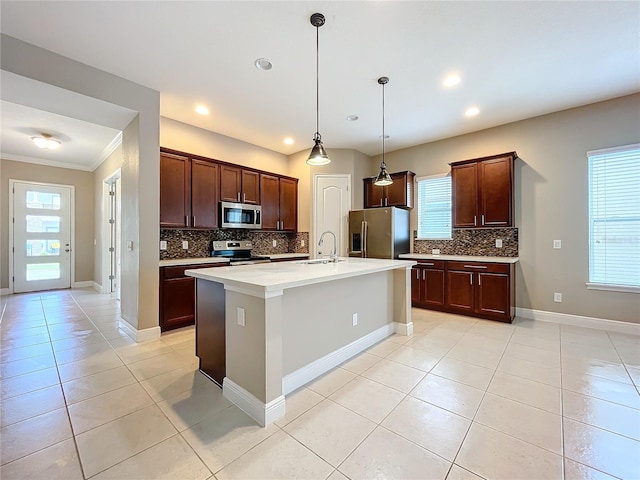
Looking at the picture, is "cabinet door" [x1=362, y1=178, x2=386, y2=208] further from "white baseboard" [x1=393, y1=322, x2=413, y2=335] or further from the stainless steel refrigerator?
"white baseboard" [x1=393, y1=322, x2=413, y2=335]

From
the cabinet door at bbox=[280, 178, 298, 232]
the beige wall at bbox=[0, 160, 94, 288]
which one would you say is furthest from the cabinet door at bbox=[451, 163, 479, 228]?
the beige wall at bbox=[0, 160, 94, 288]

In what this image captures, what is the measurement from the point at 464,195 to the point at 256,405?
165 inches

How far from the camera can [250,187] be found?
15.9 ft

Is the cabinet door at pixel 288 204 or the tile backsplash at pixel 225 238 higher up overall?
the cabinet door at pixel 288 204

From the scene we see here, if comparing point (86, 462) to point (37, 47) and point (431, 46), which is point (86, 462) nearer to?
point (37, 47)

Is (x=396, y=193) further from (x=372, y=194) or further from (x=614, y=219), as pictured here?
(x=614, y=219)

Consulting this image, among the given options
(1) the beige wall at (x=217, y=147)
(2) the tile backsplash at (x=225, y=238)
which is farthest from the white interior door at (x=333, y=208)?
(1) the beige wall at (x=217, y=147)

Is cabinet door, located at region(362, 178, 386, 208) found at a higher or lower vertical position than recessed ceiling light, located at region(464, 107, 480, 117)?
lower

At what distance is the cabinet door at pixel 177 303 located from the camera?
3428 mm

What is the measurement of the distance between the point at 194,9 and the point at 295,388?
3084 millimetres

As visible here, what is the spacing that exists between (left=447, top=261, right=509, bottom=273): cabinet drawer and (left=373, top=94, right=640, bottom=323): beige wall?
60 cm

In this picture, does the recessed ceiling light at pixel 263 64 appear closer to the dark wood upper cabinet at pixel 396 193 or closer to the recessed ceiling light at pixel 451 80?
the recessed ceiling light at pixel 451 80

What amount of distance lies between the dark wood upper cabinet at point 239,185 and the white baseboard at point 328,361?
3.05 metres

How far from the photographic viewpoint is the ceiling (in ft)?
7.05
